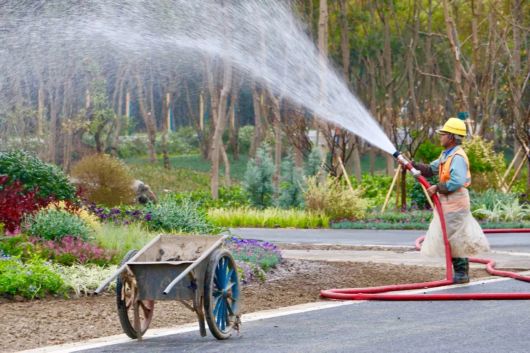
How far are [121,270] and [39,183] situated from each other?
9.68 meters

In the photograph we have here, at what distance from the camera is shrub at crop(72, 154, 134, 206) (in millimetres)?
26469

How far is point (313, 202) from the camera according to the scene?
1006 inches

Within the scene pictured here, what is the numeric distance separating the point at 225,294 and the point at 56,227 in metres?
5.43

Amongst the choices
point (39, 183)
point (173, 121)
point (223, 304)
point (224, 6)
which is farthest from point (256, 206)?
point (173, 121)

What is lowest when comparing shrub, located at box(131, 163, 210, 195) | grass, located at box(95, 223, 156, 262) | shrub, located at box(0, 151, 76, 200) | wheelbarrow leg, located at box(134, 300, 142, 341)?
wheelbarrow leg, located at box(134, 300, 142, 341)

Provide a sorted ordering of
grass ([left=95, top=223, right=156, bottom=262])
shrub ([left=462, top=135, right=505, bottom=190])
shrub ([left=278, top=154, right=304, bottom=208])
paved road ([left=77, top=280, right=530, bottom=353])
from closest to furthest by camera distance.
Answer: paved road ([left=77, top=280, right=530, bottom=353]), grass ([left=95, top=223, right=156, bottom=262]), shrub ([left=278, top=154, right=304, bottom=208]), shrub ([left=462, top=135, right=505, bottom=190])

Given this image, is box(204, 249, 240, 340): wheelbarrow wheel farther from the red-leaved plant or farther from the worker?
the red-leaved plant

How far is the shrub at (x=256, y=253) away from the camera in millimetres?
13531

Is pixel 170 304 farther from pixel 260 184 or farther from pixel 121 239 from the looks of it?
pixel 260 184

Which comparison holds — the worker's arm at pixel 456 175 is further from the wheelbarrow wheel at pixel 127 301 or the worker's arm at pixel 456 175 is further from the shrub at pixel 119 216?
the shrub at pixel 119 216

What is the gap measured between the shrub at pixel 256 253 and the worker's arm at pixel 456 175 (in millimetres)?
2290

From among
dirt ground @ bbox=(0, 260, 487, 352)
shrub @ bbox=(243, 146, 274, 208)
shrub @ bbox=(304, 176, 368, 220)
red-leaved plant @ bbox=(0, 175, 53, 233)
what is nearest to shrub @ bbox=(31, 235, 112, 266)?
red-leaved plant @ bbox=(0, 175, 53, 233)

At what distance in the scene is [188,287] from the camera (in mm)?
8750

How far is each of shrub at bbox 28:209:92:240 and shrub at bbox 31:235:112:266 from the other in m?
0.37
